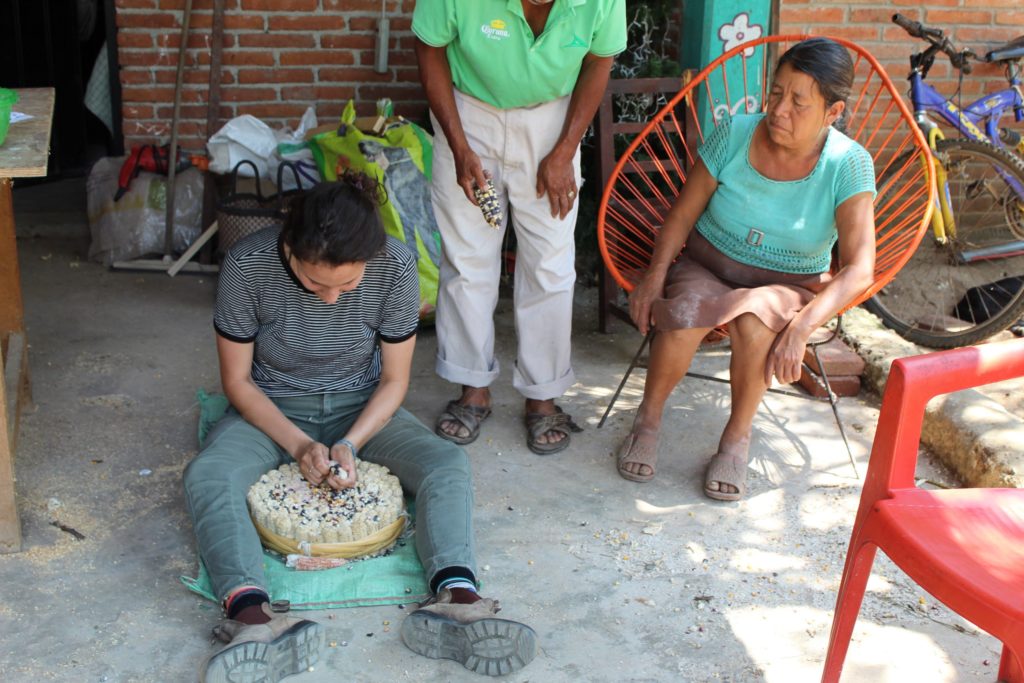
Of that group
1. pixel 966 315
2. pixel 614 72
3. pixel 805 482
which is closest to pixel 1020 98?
pixel 966 315

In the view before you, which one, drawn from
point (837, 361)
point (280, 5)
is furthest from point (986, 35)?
point (280, 5)

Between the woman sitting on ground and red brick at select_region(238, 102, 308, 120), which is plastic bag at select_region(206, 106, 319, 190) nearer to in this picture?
red brick at select_region(238, 102, 308, 120)

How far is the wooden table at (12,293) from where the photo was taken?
264 cm

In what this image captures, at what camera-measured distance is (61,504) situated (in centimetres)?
317

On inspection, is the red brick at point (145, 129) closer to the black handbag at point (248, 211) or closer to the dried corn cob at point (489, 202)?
the black handbag at point (248, 211)

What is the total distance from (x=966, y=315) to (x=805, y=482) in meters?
1.92

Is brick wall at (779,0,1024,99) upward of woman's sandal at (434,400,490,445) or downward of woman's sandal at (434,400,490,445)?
upward

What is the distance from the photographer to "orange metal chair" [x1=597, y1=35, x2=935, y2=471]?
3875mm

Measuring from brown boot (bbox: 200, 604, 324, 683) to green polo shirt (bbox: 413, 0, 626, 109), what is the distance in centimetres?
170

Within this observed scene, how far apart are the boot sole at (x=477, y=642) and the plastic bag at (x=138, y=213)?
3.32 m

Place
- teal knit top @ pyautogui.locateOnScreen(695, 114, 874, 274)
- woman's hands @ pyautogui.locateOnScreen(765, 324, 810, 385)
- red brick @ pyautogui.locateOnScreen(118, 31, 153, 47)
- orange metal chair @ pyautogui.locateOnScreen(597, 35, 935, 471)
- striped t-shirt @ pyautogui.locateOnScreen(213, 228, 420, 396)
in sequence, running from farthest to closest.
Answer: red brick @ pyautogui.locateOnScreen(118, 31, 153, 47) → orange metal chair @ pyautogui.locateOnScreen(597, 35, 935, 471) → teal knit top @ pyautogui.locateOnScreen(695, 114, 874, 274) → woman's hands @ pyautogui.locateOnScreen(765, 324, 810, 385) → striped t-shirt @ pyautogui.locateOnScreen(213, 228, 420, 396)

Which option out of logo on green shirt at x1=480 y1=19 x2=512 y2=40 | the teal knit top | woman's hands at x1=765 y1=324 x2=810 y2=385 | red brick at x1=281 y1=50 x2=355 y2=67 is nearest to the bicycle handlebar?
the teal knit top

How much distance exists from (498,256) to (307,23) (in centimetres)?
244

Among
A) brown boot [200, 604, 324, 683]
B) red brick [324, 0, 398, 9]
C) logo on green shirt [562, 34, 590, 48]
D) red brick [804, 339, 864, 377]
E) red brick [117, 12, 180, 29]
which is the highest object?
logo on green shirt [562, 34, 590, 48]
